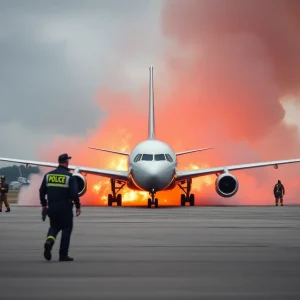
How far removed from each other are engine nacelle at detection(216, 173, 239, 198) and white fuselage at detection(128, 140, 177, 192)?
2564 millimetres

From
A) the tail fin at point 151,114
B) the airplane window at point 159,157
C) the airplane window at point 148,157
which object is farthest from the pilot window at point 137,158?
the tail fin at point 151,114

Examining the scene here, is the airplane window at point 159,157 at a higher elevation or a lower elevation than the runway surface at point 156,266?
higher

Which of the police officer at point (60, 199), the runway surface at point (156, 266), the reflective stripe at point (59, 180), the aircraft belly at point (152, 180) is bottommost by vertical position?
the runway surface at point (156, 266)

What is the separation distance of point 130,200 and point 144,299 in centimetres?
5330

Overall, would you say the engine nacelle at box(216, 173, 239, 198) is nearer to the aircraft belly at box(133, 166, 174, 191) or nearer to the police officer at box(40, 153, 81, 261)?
the aircraft belly at box(133, 166, 174, 191)

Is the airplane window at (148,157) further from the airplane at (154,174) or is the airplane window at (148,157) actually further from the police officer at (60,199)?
the police officer at (60,199)

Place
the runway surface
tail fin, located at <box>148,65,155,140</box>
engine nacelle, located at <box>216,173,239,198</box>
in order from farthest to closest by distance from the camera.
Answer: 1. tail fin, located at <box>148,65,155,140</box>
2. engine nacelle, located at <box>216,173,239,198</box>
3. the runway surface

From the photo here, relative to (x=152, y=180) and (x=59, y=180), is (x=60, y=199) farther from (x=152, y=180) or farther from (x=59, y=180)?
(x=152, y=180)

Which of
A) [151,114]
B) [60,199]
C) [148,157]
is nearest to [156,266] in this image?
[60,199]

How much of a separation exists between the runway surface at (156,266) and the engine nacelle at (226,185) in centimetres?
2908

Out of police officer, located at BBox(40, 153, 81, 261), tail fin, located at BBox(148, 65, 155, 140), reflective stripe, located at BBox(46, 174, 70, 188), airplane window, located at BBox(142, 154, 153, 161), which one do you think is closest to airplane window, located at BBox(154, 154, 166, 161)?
airplane window, located at BBox(142, 154, 153, 161)

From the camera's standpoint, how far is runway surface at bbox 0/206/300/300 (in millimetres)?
11211

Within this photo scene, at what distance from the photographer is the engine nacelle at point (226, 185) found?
5419 centimetres

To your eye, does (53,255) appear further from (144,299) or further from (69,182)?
(144,299)
